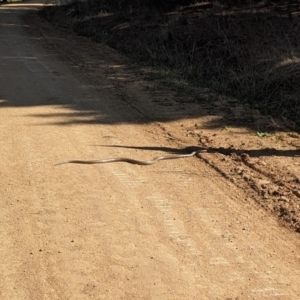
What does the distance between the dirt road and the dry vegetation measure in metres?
1.91

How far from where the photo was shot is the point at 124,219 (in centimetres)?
538

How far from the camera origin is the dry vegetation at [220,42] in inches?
424

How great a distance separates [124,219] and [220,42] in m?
9.90

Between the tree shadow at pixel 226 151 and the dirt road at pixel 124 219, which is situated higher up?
the dirt road at pixel 124 219

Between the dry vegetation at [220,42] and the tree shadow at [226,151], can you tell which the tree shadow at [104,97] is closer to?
the dry vegetation at [220,42]

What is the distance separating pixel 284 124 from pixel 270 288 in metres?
4.99

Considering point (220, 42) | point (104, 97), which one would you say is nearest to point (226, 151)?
point (104, 97)

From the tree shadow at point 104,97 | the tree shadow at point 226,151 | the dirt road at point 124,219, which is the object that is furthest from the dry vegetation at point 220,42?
the dirt road at point 124,219

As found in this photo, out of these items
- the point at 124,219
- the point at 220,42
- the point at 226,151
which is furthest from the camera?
the point at 220,42

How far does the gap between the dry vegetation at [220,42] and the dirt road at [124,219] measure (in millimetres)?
1910

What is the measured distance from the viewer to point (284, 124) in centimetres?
898

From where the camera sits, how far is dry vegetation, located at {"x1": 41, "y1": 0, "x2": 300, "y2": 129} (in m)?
10.8

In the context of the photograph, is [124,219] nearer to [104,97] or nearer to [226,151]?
[226,151]

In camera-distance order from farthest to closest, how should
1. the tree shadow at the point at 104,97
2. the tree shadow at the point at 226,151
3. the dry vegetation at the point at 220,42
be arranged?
the dry vegetation at the point at 220,42 → the tree shadow at the point at 104,97 → the tree shadow at the point at 226,151
